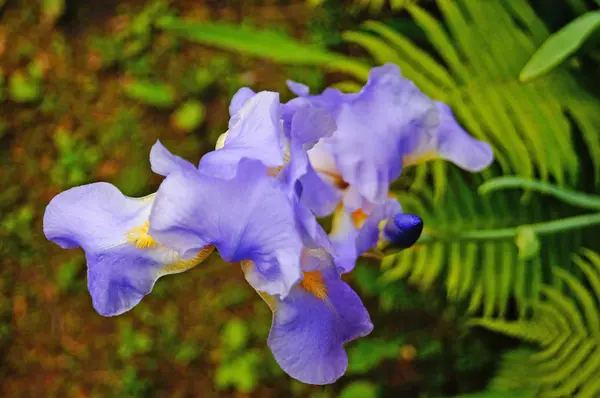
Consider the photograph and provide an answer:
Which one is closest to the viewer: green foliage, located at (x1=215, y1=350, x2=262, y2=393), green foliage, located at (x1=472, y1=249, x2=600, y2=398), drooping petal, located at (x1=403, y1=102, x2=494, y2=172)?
drooping petal, located at (x1=403, y1=102, x2=494, y2=172)

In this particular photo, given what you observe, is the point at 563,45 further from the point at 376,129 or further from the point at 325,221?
the point at 325,221

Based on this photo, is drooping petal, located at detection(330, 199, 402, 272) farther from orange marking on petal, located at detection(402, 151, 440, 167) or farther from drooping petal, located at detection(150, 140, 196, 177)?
drooping petal, located at detection(150, 140, 196, 177)

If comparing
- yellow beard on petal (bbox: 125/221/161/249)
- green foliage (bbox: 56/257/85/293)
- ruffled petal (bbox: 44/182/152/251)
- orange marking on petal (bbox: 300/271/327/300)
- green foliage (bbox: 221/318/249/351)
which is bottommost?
green foliage (bbox: 221/318/249/351)

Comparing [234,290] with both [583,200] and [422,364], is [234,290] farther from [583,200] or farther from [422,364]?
[583,200]

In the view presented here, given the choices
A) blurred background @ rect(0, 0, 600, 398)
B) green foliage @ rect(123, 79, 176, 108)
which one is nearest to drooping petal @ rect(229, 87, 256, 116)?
blurred background @ rect(0, 0, 600, 398)

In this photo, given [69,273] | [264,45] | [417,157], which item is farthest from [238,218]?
[69,273]

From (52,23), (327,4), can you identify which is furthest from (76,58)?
(327,4)

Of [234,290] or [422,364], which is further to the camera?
[234,290]
